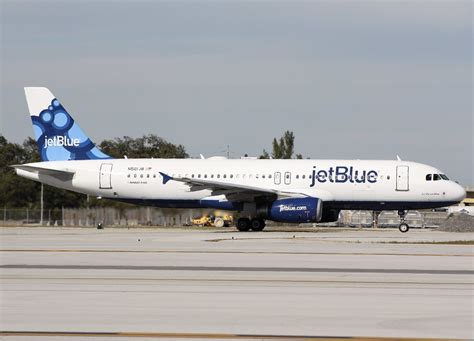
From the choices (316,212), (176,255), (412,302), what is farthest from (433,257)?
(316,212)

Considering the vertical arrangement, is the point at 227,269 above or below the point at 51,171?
below

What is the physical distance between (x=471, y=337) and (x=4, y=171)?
7483 centimetres

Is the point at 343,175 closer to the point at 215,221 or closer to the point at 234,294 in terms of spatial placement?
the point at 215,221

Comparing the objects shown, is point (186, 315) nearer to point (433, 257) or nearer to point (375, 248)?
point (433, 257)

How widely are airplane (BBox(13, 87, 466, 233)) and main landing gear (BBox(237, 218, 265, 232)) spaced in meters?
0.05

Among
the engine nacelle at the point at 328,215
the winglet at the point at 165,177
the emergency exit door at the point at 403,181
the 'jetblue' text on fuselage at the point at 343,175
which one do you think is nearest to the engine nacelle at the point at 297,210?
the 'jetblue' text on fuselage at the point at 343,175

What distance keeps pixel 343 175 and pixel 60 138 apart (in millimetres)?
15734

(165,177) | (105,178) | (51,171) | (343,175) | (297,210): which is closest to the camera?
(297,210)

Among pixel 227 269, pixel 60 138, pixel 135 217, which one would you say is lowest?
pixel 227 269

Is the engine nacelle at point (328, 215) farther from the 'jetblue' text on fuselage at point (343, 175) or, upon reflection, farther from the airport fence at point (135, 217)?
the airport fence at point (135, 217)

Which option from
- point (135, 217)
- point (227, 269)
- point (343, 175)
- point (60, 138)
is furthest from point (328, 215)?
point (227, 269)

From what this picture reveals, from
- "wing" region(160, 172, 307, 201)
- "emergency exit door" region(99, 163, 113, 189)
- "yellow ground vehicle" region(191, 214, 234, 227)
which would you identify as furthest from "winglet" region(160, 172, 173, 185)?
"yellow ground vehicle" region(191, 214, 234, 227)

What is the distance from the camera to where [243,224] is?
Result: 47000 millimetres

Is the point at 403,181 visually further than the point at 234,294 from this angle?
Yes
